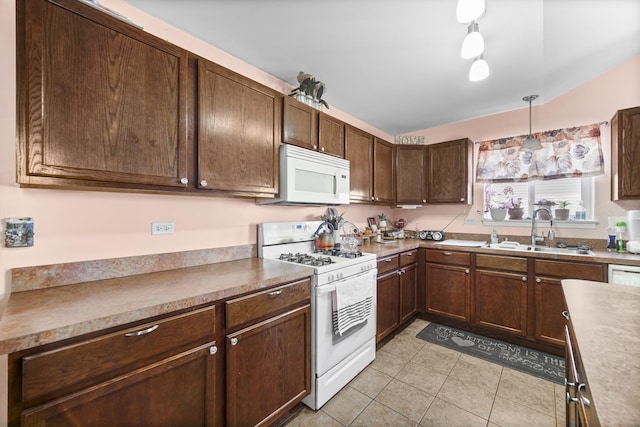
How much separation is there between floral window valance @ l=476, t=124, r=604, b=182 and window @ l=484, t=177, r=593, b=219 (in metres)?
0.12

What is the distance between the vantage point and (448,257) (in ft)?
9.41

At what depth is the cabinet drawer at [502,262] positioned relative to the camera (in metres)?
2.47

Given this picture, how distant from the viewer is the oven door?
170 centimetres

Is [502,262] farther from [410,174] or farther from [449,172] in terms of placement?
[410,174]

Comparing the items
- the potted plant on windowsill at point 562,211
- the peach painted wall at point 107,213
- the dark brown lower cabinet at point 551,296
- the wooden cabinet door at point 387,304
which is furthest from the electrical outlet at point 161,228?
the potted plant on windowsill at point 562,211

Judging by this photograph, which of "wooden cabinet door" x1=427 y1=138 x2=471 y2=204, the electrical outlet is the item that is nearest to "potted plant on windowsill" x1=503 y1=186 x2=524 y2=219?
"wooden cabinet door" x1=427 y1=138 x2=471 y2=204

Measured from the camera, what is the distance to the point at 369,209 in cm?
352

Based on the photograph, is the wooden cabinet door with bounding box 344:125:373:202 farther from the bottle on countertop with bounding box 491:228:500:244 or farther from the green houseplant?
the bottle on countertop with bounding box 491:228:500:244

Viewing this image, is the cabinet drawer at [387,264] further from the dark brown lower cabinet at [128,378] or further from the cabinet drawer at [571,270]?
the dark brown lower cabinet at [128,378]

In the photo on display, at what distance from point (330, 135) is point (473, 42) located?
1219mm

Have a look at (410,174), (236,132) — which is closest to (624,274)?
(410,174)

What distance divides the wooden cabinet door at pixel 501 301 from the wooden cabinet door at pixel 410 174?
1.17 meters

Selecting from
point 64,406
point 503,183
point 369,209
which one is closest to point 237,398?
point 64,406

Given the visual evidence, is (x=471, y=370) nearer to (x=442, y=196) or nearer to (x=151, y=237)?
(x=442, y=196)
